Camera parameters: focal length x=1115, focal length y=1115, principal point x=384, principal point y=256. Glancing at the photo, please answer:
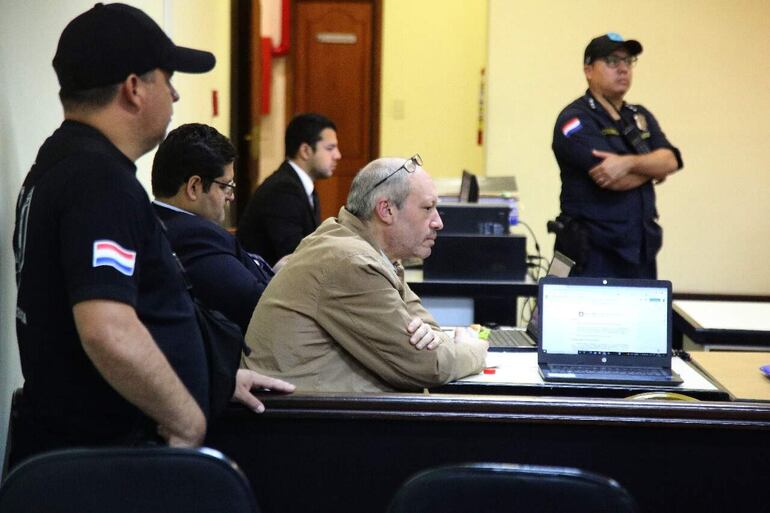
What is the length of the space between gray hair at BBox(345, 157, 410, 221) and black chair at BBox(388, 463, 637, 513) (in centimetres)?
131

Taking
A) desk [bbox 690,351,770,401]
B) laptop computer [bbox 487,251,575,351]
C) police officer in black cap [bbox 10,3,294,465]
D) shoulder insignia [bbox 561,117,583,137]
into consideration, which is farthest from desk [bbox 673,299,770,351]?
police officer in black cap [bbox 10,3,294,465]

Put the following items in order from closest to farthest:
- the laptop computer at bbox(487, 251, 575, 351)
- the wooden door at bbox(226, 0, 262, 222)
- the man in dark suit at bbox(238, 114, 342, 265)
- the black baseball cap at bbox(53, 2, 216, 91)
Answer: the black baseball cap at bbox(53, 2, 216, 91)
the laptop computer at bbox(487, 251, 575, 351)
the man in dark suit at bbox(238, 114, 342, 265)
the wooden door at bbox(226, 0, 262, 222)

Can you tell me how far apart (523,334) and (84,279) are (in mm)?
1900

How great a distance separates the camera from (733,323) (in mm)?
3574

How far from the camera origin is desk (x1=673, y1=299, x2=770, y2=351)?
11.3 feet

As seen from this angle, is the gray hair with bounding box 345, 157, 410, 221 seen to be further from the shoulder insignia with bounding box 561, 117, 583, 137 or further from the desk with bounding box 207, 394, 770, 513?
the shoulder insignia with bounding box 561, 117, 583, 137

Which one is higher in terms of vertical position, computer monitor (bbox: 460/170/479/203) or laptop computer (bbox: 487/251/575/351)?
computer monitor (bbox: 460/170/479/203)

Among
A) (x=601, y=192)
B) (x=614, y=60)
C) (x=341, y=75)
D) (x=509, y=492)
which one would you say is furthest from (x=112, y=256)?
(x=341, y=75)

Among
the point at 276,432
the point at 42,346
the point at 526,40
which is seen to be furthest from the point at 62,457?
the point at 526,40

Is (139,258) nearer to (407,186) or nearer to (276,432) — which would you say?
(276,432)

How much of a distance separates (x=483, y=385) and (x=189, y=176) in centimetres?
113

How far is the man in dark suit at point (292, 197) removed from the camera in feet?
15.8

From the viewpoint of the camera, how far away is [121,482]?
1.60m

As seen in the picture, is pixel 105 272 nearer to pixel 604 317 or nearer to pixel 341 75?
pixel 604 317
